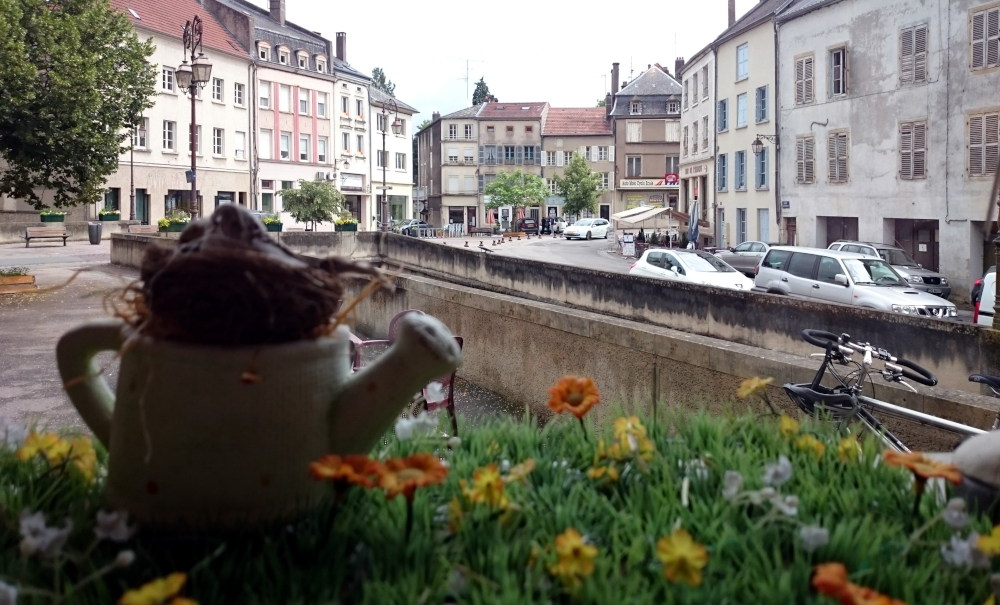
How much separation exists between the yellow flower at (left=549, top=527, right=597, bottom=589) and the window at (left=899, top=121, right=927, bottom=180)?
30951mm

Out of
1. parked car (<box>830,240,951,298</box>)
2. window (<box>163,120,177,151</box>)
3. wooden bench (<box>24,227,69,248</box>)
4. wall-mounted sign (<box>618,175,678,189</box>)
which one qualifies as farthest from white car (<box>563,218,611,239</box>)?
parked car (<box>830,240,951,298</box>)

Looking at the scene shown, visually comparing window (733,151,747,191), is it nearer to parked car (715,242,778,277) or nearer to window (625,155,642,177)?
parked car (715,242,778,277)

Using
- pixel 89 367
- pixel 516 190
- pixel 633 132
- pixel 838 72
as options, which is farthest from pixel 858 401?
pixel 516 190

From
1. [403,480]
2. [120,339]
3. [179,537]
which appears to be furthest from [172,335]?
[403,480]

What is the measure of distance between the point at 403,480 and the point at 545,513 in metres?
0.49

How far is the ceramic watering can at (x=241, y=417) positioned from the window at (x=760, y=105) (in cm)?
4086

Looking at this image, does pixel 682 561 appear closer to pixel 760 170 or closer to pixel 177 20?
pixel 760 170

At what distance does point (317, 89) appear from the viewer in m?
67.6

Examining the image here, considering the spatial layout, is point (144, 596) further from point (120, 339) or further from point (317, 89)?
point (317, 89)

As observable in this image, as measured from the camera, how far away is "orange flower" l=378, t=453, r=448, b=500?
2.09 m

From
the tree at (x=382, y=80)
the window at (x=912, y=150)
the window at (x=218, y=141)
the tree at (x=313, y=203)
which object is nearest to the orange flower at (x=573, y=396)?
the window at (x=912, y=150)

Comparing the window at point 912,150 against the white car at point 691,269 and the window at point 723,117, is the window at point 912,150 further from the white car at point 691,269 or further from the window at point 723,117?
the window at point 723,117

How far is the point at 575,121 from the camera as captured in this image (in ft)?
316

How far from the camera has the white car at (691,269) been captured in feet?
68.6
